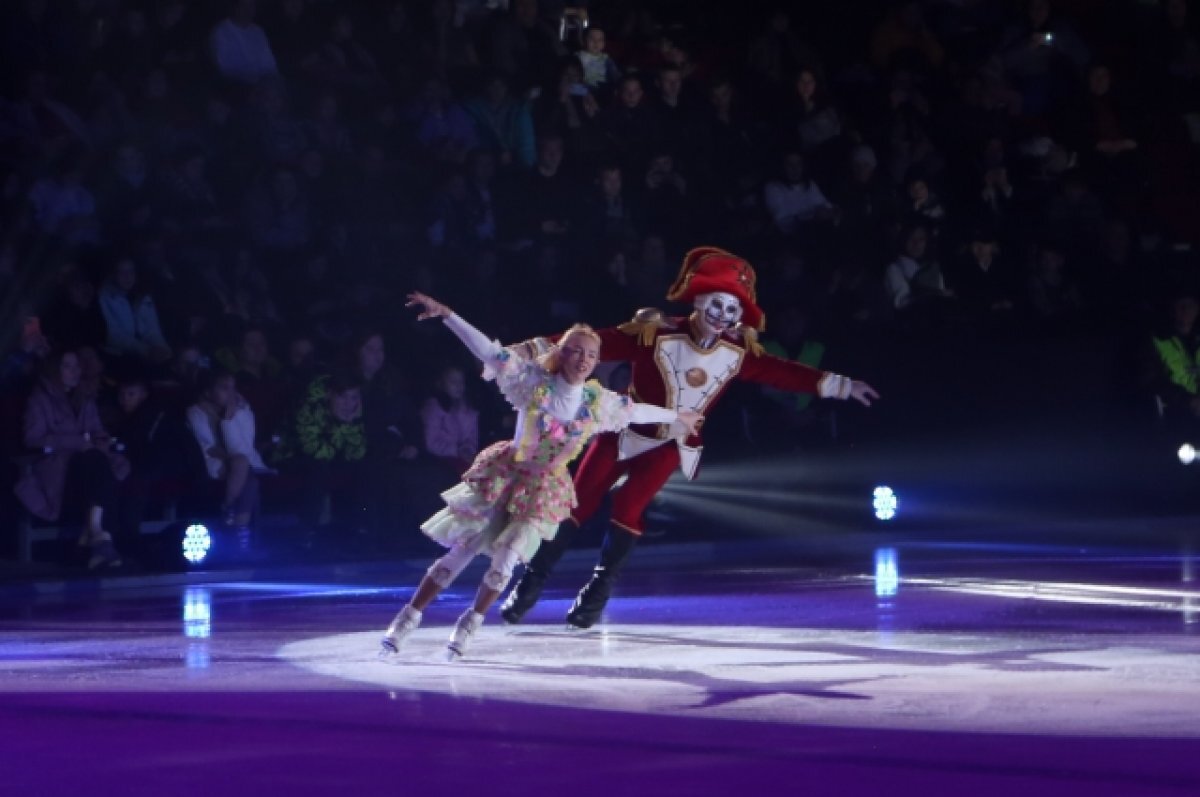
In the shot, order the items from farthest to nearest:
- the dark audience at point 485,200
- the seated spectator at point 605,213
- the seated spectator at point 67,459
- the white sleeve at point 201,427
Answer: the seated spectator at point 605,213 < the dark audience at point 485,200 < the white sleeve at point 201,427 < the seated spectator at point 67,459

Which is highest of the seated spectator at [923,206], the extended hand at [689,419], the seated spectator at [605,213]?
the seated spectator at [923,206]

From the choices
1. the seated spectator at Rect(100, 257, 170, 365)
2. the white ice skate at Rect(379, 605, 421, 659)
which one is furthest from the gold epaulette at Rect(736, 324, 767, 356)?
the seated spectator at Rect(100, 257, 170, 365)

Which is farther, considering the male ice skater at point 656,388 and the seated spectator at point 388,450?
the seated spectator at point 388,450

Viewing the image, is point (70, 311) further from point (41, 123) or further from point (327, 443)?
point (327, 443)

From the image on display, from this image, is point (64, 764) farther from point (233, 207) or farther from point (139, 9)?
point (139, 9)

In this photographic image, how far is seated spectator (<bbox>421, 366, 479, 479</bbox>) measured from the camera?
1488 cm

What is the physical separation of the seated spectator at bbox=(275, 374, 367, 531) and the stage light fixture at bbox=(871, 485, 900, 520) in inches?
172

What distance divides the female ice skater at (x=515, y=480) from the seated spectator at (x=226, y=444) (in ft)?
16.1

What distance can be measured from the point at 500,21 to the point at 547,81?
2.07 feet

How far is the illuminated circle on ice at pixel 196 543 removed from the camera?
13.4 m

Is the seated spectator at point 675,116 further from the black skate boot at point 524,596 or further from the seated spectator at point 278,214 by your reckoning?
the black skate boot at point 524,596

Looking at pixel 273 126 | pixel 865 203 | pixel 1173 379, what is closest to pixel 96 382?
pixel 273 126

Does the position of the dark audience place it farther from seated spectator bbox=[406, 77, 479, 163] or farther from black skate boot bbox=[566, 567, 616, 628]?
black skate boot bbox=[566, 567, 616, 628]

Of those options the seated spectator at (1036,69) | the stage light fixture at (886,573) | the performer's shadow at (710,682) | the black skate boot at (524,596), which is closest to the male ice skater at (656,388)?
the black skate boot at (524,596)
